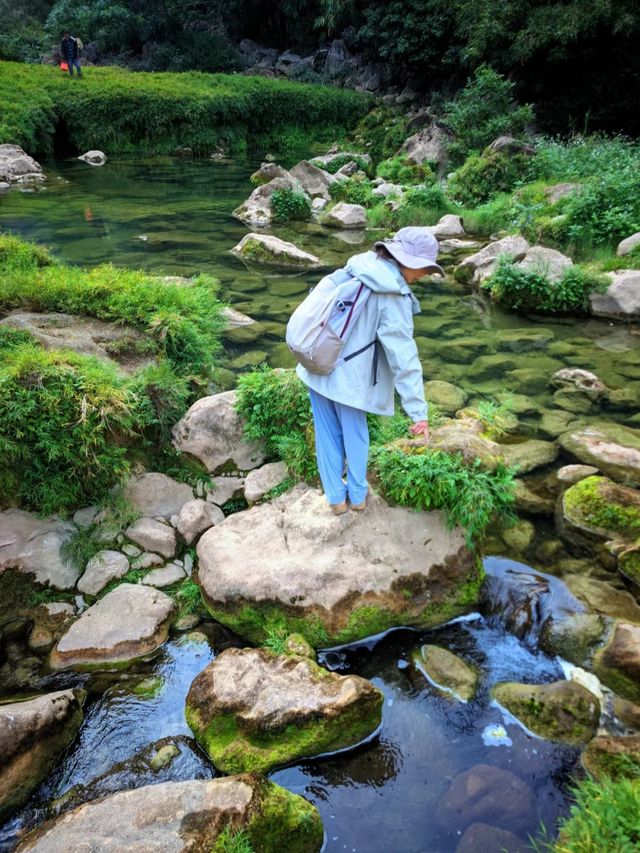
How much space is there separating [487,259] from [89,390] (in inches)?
348

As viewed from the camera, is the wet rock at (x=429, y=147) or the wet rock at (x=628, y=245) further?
the wet rock at (x=429, y=147)

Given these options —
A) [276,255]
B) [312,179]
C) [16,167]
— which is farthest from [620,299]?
[16,167]

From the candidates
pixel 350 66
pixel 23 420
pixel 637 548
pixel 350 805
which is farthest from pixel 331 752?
pixel 350 66

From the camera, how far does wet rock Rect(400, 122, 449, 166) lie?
64.8 feet

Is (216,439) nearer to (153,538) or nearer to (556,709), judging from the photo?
(153,538)

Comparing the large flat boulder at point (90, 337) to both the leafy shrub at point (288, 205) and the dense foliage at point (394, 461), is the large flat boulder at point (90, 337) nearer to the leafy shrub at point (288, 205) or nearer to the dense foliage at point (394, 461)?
the dense foliage at point (394, 461)

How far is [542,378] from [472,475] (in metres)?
4.05

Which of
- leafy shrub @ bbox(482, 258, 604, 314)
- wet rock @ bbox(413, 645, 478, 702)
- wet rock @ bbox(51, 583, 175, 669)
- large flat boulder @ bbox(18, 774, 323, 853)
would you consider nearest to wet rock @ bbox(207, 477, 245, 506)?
wet rock @ bbox(51, 583, 175, 669)

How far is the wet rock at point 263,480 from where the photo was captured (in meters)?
5.11

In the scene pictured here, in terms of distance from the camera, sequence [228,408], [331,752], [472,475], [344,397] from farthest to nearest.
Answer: [228,408] < [472,475] < [344,397] < [331,752]

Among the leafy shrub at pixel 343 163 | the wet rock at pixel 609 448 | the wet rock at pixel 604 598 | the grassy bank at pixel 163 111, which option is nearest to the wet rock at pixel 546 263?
the wet rock at pixel 609 448

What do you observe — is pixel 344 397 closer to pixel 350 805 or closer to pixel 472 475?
pixel 472 475

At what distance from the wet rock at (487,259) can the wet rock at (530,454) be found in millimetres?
5550

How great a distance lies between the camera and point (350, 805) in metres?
3.23
